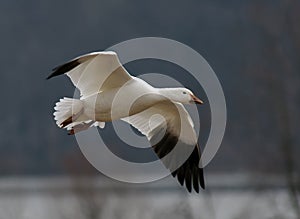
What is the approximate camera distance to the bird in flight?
289 inches

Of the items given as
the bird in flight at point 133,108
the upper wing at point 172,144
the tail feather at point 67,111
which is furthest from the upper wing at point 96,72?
the upper wing at point 172,144

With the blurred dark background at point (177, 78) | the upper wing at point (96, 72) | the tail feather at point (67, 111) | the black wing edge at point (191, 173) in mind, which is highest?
the upper wing at point (96, 72)

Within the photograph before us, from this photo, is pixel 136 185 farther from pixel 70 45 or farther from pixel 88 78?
pixel 70 45

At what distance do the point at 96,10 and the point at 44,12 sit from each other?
9.55 ft

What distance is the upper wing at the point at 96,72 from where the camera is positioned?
710 centimetres

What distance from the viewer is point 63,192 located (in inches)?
727

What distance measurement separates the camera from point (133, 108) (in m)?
7.37

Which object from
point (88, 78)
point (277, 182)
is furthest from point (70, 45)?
point (88, 78)

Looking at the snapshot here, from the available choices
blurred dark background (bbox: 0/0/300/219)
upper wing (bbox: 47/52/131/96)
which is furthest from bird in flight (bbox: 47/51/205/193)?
blurred dark background (bbox: 0/0/300/219)

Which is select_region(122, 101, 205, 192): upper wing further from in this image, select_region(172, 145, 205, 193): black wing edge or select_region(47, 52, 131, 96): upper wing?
select_region(47, 52, 131, 96): upper wing

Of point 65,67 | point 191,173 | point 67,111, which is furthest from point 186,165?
point 65,67

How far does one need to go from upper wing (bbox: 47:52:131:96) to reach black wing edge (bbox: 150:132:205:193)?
0.77m

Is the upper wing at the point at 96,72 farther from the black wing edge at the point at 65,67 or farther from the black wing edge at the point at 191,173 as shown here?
the black wing edge at the point at 191,173

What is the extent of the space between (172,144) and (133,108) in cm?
85
